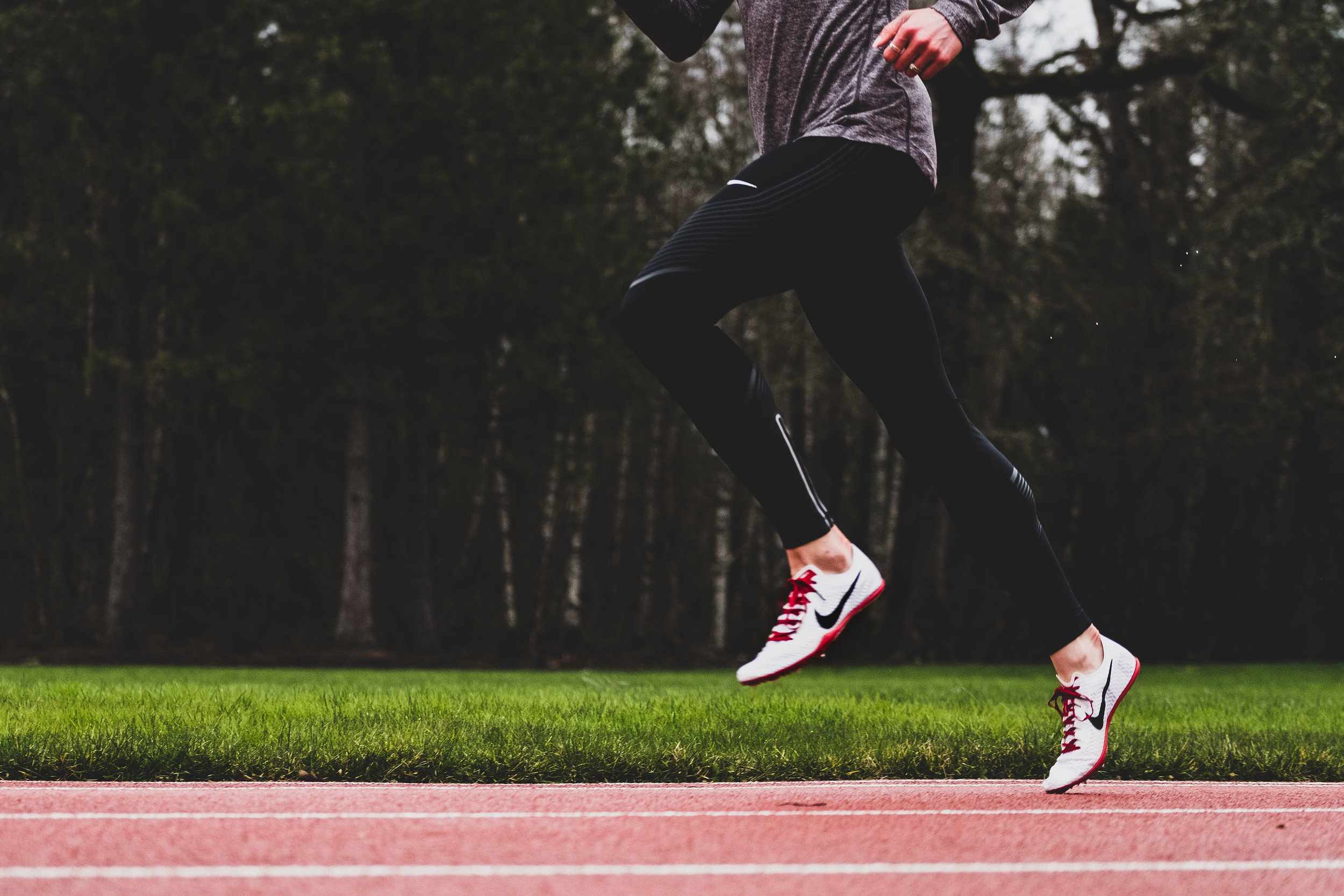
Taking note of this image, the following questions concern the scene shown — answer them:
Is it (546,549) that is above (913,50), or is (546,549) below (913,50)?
below

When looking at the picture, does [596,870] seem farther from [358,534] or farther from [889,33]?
[358,534]

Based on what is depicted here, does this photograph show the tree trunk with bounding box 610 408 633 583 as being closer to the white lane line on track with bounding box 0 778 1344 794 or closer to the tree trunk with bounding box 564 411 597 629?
the tree trunk with bounding box 564 411 597 629

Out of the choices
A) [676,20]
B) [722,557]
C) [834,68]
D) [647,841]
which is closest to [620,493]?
[722,557]

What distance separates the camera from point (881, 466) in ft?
90.4

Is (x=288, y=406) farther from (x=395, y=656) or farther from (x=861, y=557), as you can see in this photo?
(x=861, y=557)

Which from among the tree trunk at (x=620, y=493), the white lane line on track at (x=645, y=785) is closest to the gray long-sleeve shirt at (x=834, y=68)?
the white lane line on track at (x=645, y=785)

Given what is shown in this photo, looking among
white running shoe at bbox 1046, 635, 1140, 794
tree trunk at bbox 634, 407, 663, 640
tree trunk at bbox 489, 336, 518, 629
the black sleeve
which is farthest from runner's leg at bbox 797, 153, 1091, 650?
tree trunk at bbox 634, 407, 663, 640

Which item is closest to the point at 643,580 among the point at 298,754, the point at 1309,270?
the point at 1309,270

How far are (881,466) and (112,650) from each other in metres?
14.6

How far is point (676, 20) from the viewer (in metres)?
3.53

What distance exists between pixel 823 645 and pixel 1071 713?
0.77 metres

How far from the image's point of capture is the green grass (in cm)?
416

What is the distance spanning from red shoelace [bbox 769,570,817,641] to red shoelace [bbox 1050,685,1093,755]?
0.76m

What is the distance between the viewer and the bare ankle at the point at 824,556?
337 centimetres
